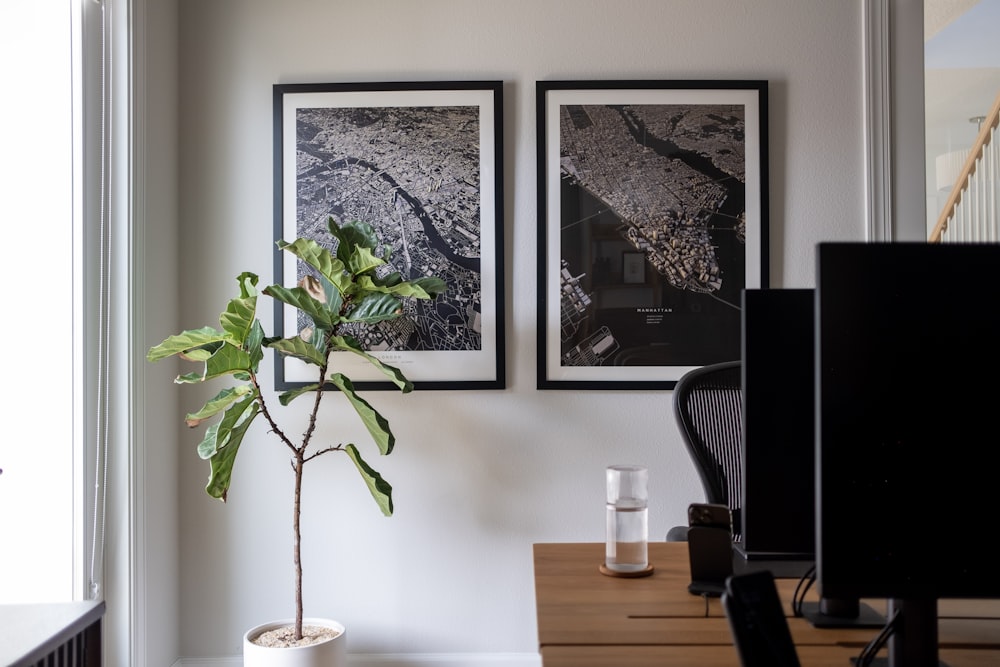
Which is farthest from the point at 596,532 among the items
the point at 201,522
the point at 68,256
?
the point at 68,256

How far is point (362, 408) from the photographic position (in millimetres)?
2527

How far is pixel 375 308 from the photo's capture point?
2.51 metres

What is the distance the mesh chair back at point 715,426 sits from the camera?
7.36 feet

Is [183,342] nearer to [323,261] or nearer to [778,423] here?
[323,261]

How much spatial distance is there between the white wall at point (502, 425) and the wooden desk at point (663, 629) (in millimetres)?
1279

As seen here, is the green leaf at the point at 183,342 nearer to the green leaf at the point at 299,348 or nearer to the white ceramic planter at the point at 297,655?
the green leaf at the point at 299,348

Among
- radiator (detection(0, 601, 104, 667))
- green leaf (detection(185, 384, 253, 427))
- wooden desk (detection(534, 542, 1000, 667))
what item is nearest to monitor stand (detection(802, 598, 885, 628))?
wooden desk (detection(534, 542, 1000, 667))

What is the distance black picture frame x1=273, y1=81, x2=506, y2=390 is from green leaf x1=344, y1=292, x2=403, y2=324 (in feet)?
1.26

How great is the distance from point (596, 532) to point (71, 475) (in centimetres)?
175

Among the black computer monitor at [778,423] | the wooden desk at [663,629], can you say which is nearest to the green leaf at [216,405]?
the wooden desk at [663,629]

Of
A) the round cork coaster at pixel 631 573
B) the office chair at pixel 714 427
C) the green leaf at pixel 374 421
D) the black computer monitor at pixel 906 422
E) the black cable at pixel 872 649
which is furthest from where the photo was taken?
the green leaf at pixel 374 421

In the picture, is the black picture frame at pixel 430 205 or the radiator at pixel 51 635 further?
the black picture frame at pixel 430 205

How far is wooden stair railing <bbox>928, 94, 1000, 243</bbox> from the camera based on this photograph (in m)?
4.05

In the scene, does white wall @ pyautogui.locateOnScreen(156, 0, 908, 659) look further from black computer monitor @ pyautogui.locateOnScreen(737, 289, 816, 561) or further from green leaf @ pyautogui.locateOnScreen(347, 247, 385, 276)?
black computer monitor @ pyautogui.locateOnScreen(737, 289, 816, 561)
